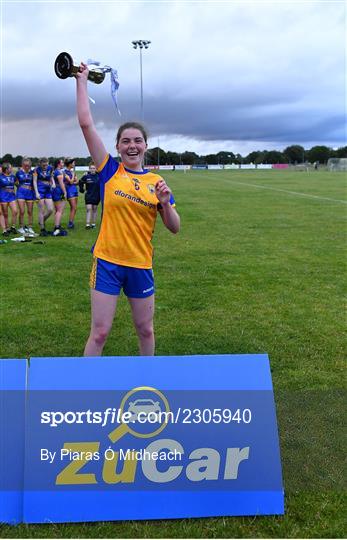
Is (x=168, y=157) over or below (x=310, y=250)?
over

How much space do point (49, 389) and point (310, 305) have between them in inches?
199

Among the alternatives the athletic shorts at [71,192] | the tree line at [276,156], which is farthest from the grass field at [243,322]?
the tree line at [276,156]

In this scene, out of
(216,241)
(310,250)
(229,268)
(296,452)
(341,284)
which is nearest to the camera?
(296,452)

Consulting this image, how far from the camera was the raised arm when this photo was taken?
3389 mm

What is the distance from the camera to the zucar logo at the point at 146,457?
2715 mm

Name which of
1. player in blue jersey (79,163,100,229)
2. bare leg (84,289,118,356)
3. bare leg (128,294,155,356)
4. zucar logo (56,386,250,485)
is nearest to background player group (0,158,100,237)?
player in blue jersey (79,163,100,229)

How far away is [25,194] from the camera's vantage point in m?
13.9

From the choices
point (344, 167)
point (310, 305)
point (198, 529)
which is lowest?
point (198, 529)

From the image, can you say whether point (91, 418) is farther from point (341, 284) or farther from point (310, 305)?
point (341, 284)

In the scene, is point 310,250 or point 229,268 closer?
point 229,268

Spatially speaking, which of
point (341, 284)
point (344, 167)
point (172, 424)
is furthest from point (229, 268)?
point (344, 167)

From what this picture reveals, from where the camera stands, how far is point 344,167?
83188 mm

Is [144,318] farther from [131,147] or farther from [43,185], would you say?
[43,185]

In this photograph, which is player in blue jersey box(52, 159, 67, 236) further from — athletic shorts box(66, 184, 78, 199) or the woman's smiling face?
the woman's smiling face
